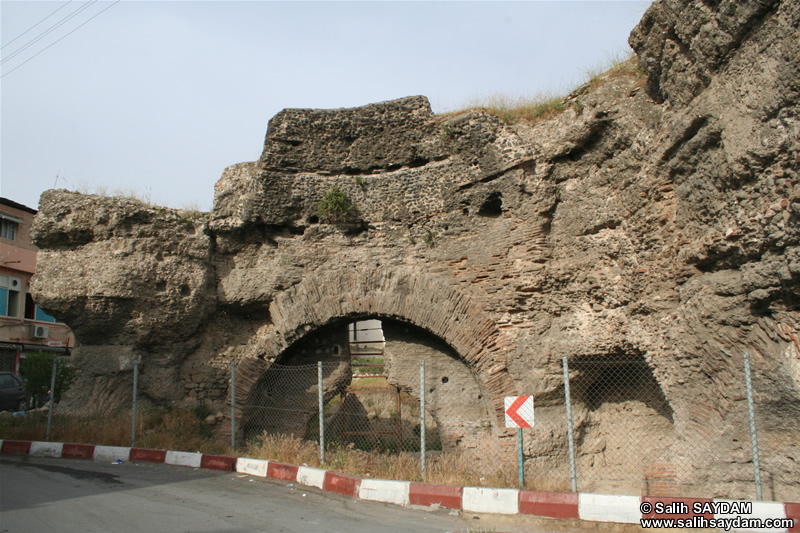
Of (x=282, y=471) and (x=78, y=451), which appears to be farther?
(x=78, y=451)

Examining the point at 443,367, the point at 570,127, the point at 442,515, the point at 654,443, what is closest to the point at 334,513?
the point at 442,515

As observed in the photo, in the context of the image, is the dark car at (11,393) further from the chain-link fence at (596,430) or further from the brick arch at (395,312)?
the brick arch at (395,312)

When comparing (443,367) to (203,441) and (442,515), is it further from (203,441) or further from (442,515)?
(203,441)

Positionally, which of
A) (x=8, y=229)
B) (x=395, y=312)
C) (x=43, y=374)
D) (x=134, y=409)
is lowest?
(x=134, y=409)

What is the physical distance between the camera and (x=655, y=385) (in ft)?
25.4

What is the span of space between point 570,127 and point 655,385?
3620 mm

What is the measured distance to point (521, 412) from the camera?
672 cm

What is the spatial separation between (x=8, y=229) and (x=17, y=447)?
53.6ft

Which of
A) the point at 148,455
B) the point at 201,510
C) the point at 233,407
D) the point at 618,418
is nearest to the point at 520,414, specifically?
the point at 618,418

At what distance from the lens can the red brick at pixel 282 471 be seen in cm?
747

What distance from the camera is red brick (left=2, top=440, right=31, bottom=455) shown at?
9281mm

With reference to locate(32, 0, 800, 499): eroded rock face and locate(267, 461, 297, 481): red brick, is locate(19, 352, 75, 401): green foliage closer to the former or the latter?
locate(32, 0, 800, 499): eroded rock face

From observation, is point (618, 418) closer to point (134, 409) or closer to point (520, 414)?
point (520, 414)

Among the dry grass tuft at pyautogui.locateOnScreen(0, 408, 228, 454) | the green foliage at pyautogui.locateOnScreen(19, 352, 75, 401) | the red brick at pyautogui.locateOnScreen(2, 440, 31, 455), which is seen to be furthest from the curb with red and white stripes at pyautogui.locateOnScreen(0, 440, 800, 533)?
the green foliage at pyautogui.locateOnScreen(19, 352, 75, 401)
